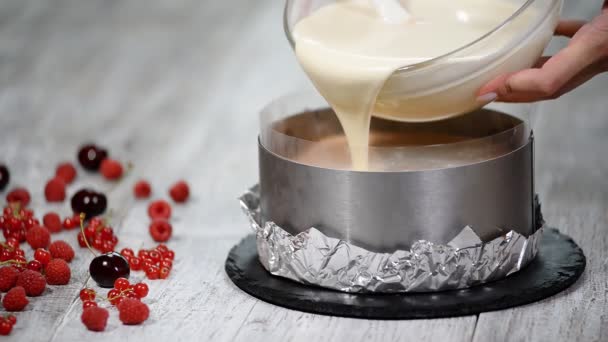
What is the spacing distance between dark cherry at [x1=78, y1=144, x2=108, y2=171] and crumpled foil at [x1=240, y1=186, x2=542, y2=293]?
1.01 m

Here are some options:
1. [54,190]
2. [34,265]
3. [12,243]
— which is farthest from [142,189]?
[34,265]

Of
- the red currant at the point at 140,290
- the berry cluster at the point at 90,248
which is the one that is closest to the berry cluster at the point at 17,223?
the berry cluster at the point at 90,248

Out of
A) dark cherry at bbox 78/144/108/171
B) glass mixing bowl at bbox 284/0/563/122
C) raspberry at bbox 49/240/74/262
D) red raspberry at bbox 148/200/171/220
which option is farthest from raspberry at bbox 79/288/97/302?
dark cherry at bbox 78/144/108/171

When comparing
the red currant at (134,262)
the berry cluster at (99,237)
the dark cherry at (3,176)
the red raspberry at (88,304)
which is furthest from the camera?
the dark cherry at (3,176)

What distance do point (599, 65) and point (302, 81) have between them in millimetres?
1399

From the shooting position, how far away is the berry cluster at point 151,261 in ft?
6.55

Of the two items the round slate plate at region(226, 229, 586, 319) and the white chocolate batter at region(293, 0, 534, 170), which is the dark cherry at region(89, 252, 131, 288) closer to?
the round slate plate at region(226, 229, 586, 319)

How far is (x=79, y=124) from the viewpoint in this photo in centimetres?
303

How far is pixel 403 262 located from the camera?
Result: 1.74 meters

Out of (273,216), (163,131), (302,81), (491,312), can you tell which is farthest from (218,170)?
(491,312)

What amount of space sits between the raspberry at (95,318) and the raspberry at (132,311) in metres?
0.03

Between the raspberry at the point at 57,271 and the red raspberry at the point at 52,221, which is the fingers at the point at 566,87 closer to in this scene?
the raspberry at the point at 57,271

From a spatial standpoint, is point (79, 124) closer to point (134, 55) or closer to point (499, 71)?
point (134, 55)

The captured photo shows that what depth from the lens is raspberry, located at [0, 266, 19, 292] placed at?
74.4 inches
